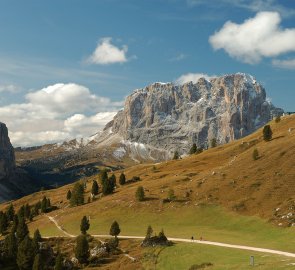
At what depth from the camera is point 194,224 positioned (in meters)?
99.5

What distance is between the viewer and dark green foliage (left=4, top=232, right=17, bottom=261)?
103 metres

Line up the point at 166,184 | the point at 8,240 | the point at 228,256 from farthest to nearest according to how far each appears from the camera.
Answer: the point at 166,184, the point at 8,240, the point at 228,256

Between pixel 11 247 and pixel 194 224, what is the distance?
4476 cm

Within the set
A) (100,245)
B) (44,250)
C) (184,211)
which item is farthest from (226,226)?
(44,250)

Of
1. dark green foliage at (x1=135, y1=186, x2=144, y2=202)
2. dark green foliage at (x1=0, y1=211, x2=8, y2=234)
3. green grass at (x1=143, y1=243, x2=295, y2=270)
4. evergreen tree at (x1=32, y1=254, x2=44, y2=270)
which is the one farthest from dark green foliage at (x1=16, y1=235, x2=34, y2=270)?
dark green foliage at (x1=0, y1=211, x2=8, y2=234)

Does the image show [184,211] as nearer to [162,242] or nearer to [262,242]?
[162,242]

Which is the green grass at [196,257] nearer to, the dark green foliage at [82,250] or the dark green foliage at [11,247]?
the dark green foliage at [82,250]

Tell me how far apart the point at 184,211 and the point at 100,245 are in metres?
24.8

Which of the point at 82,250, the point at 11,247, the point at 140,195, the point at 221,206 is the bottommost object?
the point at 11,247

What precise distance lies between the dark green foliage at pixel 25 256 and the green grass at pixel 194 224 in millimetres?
17320

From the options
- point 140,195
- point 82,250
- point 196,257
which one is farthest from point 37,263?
point 140,195

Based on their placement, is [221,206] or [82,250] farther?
[221,206]

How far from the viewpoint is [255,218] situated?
3588 inches

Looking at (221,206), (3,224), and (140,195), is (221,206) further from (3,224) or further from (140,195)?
(3,224)
